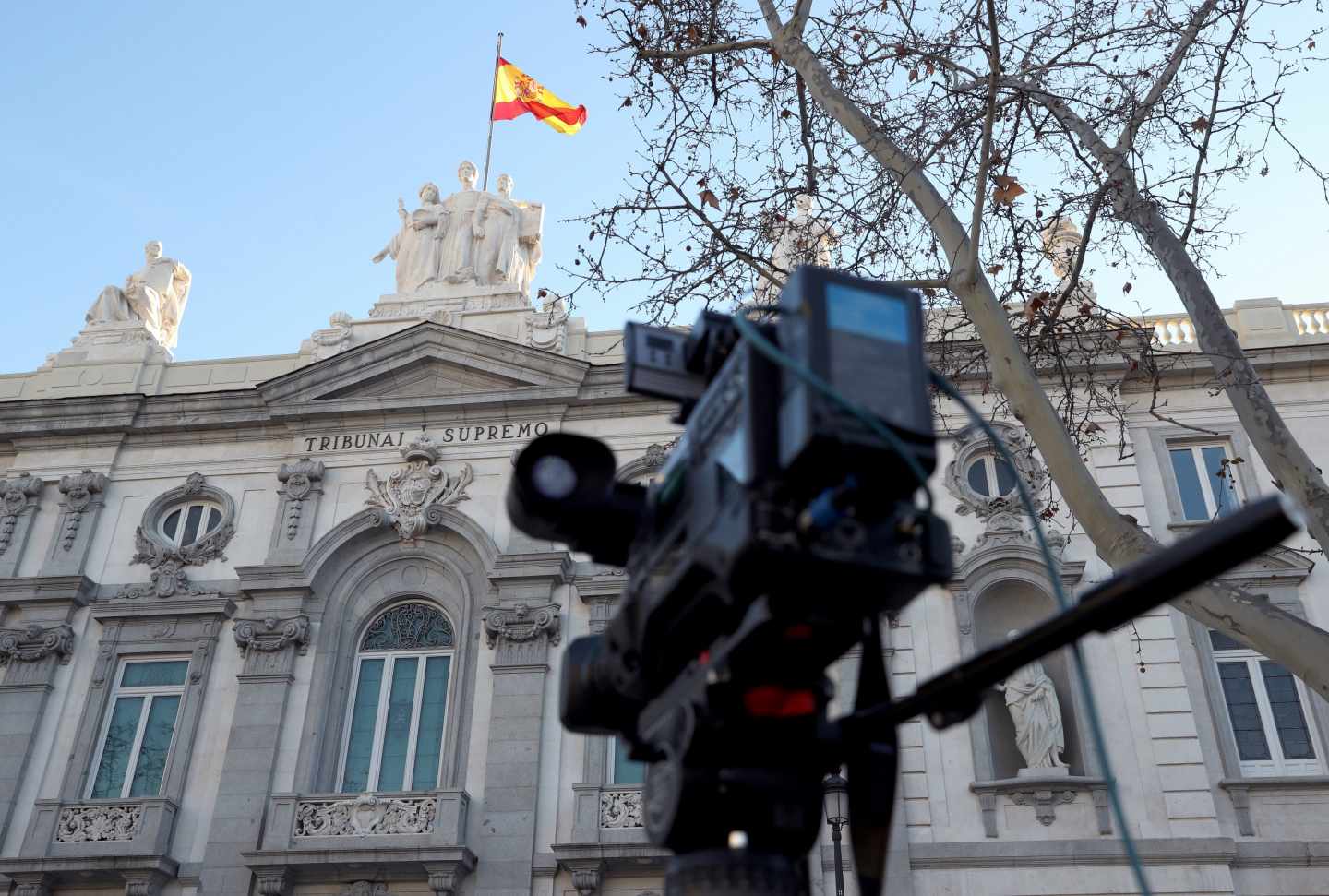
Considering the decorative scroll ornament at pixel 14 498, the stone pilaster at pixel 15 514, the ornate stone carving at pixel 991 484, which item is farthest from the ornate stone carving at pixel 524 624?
the decorative scroll ornament at pixel 14 498

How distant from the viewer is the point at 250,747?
18.7 meters

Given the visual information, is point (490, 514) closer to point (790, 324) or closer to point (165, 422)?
point (165, 422)

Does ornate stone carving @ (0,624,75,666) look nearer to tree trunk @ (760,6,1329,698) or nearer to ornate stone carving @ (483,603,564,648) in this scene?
ornate stone carving @ (483,603,564,648)

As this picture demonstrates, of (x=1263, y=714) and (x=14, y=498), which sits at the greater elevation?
(x=14, y=498)

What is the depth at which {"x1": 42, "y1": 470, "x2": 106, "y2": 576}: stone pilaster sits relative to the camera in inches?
832

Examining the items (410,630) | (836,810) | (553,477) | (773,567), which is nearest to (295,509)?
(410,630)

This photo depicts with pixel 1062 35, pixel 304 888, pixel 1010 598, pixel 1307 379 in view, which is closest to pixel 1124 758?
pixel 1010 598

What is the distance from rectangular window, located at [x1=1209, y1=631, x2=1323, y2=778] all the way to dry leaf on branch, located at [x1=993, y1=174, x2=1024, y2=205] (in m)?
8.87

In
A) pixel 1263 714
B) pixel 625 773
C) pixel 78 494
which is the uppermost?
pixel 78 494

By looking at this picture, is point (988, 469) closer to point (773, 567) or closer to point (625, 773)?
point (625, 773)

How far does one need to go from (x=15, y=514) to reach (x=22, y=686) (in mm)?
3539

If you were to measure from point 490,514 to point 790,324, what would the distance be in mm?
17937

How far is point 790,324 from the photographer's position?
2.91 meters

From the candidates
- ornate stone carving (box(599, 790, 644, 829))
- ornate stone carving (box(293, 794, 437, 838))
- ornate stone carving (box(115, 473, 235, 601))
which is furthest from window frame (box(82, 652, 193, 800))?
ornate stone carving (box(599, 790, 644, 829))
